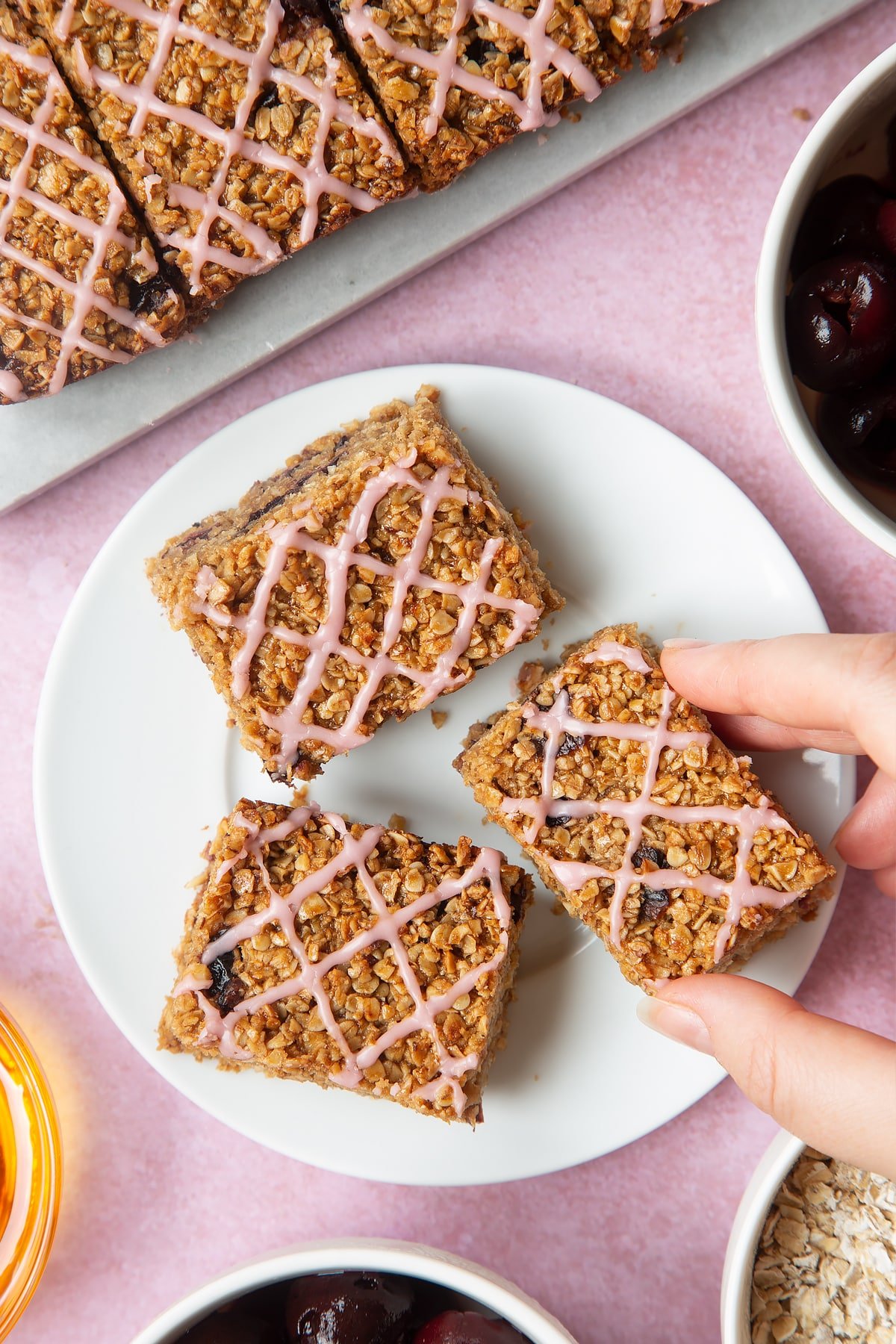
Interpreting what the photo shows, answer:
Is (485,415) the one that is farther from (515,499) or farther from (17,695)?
(17,695)

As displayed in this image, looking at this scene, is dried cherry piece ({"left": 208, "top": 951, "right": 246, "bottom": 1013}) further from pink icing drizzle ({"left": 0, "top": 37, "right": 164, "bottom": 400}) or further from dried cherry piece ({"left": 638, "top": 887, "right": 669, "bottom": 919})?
pink icing drizzle ({"left": 0, "top": 37, "right": 164, "bottom": 400})

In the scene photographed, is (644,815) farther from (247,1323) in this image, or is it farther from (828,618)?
(247,1323)

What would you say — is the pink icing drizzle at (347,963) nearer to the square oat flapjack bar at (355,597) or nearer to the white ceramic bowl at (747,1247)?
the square oat flapjack bar at (355,597)

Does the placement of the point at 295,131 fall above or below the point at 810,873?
above

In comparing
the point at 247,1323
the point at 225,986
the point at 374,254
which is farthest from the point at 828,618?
the point at 247,1323

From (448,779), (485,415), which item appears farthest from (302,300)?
(448,779)

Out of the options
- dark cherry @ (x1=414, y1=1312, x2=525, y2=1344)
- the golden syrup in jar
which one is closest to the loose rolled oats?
dark cherry @ (x1=414, y1=1312, x2=525, y2=1344)
